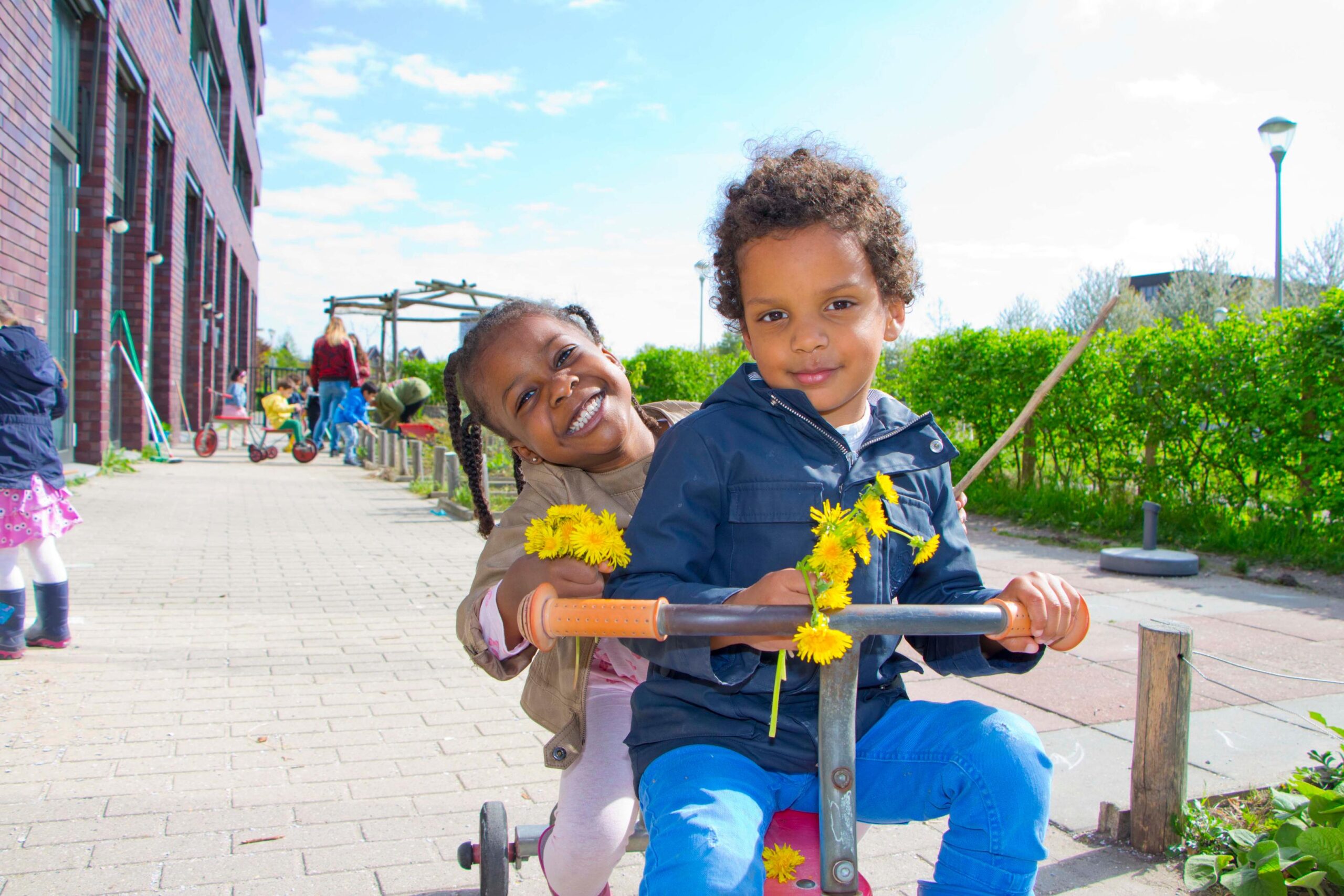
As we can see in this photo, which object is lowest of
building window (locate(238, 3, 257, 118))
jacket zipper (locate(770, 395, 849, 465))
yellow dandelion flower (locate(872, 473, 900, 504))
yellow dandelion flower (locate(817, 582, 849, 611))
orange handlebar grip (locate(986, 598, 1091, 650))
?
orange handlebar grip (locate(986, 598, 1091, 650))

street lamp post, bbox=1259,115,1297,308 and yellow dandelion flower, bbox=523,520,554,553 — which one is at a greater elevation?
street lamp post, bbox=1259,115,1297,308

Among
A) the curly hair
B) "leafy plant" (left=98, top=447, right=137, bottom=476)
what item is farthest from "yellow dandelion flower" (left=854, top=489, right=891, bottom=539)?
"leafy plant" (left=98, top=447, right=137, bottom=476)

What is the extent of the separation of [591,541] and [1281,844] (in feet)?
7.37

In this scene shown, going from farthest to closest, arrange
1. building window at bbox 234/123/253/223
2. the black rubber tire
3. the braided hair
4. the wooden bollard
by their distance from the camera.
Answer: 1. building window at bbox 234/123/253/223
2. the wooden bollard
3. the black rubber tire
4. the braided hair

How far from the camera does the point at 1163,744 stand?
2910 millimetres

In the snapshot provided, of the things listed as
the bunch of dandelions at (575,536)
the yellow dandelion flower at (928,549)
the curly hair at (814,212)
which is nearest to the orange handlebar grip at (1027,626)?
the yellow dandelion flower at (928,549)

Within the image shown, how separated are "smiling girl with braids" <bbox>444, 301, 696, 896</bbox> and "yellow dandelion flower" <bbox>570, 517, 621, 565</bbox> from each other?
40cm

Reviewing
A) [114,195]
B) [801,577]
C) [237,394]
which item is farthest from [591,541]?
[237,394]

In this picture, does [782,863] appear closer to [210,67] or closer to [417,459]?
[417,459]

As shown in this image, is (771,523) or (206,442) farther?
(206,442)

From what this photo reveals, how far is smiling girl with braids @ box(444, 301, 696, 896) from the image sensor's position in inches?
78.2

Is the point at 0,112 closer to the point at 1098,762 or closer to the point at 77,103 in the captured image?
the point at 77,103

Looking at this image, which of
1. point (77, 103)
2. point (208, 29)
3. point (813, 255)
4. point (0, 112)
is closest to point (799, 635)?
point (813, 255)

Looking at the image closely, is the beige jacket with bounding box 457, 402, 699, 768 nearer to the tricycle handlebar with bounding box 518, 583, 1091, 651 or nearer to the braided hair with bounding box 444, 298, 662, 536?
the braided hair with bounding box 444, 298, 662, 536
